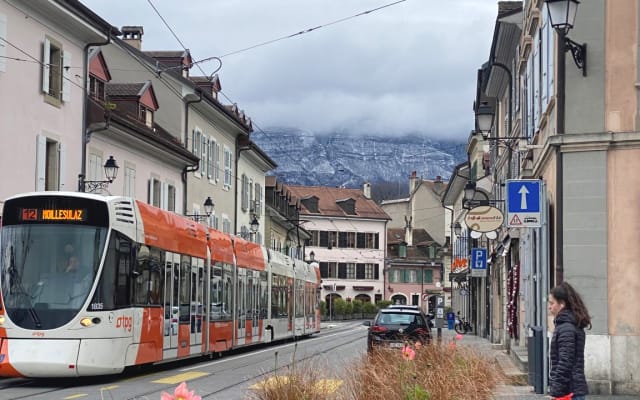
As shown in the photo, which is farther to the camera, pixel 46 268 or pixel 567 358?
pixel 46 268

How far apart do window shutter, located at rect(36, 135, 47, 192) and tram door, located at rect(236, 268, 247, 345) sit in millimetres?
5929

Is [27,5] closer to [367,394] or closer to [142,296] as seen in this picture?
[142,296]

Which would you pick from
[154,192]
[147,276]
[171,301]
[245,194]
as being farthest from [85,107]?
[245,194]

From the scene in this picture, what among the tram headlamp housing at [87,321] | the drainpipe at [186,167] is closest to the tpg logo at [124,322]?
the tram headlamp housing at [87,321]

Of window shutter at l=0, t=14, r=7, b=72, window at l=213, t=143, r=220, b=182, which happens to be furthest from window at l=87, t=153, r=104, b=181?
window at l=213, t=143, r=220, b=182

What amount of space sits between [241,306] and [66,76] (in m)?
8.22

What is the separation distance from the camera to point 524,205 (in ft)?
54.7

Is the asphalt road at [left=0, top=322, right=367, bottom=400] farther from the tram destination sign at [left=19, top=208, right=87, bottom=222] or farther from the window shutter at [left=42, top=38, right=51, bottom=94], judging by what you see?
the window shutter at [left=42, top=38, right=51, bottom=94]

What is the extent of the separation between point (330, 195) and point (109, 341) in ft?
332

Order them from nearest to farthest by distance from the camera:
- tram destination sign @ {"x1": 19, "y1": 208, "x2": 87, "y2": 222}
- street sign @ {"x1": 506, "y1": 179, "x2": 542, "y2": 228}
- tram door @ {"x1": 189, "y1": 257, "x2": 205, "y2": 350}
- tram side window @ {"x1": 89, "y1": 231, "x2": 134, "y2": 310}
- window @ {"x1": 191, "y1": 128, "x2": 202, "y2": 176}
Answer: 1. street sign @ {"x1": 506, "y1": 179, "x2": 542, "y2": 228}
2. tram side window @ {"x1": 89, "y1": 231, "x2": 134, "y2": 310}
3. tram destination sign @ {"x1": 19, "y1": 208, "x2": 87, "y2": 222}
4. tram door @ {"x1": 189, "y1": 257, "x2": 205, "y2": 350}
5. window @ {"x1": 191, "y1": 128, "x2": 202, "y2": 176}

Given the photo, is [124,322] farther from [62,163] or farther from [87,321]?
[62,163]

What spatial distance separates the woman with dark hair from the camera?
9492 mm

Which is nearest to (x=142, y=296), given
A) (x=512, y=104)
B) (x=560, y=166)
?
(x=560, y=166)

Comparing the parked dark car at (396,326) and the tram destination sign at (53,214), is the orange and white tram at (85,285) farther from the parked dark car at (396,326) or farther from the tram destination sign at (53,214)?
the parked dark car at (396,326)
